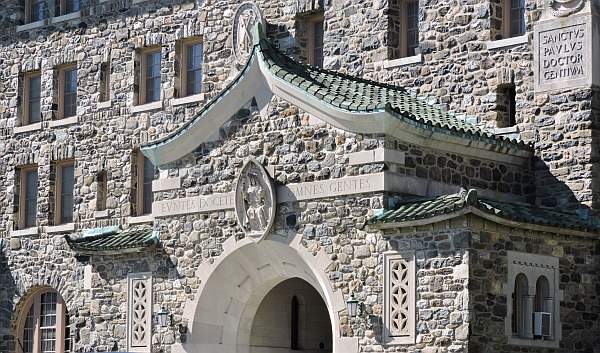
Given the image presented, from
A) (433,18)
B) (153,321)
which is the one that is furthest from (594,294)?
(153,321)

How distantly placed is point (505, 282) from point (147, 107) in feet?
39.8

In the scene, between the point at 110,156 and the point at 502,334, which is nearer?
the point at 502,334

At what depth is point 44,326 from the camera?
121 ft

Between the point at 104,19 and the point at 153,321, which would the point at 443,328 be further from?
the point at 104,19

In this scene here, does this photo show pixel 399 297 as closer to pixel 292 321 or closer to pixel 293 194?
pixel 293 194

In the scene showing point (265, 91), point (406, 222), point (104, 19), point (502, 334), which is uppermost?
point (104, 19)

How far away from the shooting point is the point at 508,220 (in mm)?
25156

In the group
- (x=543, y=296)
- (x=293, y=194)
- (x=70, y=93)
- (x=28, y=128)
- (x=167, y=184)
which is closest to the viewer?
(x=543, y=296)

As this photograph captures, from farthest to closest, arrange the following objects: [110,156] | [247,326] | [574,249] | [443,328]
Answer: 1. [110,156]
2. [247,326]
3. [574,249]
4. [443,328]

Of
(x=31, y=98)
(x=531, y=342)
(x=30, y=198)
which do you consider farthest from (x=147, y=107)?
(x=531, y=342)

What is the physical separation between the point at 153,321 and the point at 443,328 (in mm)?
7090

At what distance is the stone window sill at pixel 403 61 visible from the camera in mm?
29859

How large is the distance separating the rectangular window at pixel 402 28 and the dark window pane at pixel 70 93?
9606mm

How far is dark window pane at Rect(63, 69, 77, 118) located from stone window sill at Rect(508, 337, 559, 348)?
15.1m
